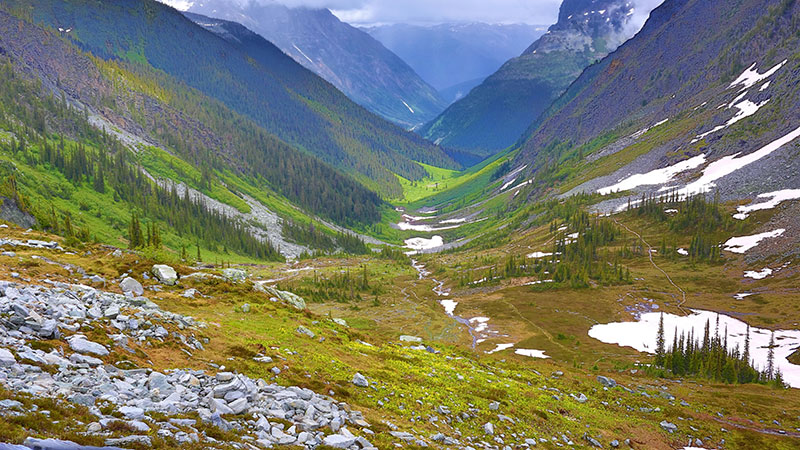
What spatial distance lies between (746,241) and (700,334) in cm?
5749

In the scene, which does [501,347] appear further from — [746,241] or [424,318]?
[746,241]

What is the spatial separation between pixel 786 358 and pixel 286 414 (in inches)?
3549

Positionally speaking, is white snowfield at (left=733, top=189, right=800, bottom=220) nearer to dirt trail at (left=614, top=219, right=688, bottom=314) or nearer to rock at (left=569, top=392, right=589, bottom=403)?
dirt trail at (left=614, top=219, right=688, bottom=314)

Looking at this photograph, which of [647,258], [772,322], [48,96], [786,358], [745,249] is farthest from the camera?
[48,96]

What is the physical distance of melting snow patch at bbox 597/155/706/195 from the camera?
17950 centimetres

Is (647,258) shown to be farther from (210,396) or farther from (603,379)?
(210,396)

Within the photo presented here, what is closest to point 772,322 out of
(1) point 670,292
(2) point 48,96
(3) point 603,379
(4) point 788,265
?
(1) point 670,292

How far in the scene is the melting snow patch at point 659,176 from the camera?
179500 mm

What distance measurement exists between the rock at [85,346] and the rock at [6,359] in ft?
9.13

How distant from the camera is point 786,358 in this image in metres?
74.6

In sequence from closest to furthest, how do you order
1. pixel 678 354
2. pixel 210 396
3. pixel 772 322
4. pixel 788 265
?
pixel 210 396
pixel 678 354
pixel 772 322
pixel 788 265

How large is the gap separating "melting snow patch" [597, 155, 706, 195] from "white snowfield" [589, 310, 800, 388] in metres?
103

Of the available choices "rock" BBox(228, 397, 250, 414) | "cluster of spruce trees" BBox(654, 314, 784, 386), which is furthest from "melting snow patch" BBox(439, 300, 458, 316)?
"rock" BBox(228, 397, 250, 414)

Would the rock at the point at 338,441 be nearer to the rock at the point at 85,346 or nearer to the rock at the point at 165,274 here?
the rock at the point at 85,346
